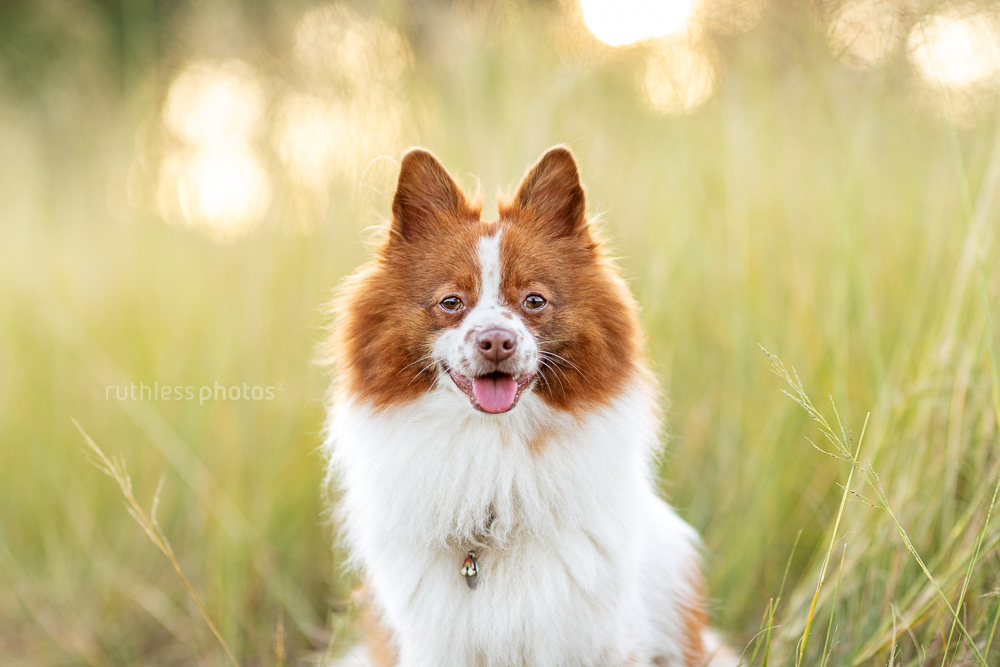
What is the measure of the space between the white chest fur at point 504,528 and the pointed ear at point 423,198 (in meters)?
0.64

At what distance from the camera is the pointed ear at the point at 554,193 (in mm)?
2678

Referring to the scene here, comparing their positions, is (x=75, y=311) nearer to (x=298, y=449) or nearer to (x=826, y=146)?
(x=298, y=449)

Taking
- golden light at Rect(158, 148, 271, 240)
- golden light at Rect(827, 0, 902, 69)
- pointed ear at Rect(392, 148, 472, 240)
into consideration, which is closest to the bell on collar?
pointed ear at Rect(392, 148, 472, 240)

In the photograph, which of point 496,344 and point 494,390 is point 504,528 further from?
point 496,344

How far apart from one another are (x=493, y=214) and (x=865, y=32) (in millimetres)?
2074

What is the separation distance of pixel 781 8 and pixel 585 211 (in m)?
2.11

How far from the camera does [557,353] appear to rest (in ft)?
8.17

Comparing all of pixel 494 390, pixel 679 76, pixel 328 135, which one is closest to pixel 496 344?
pixel 494 390

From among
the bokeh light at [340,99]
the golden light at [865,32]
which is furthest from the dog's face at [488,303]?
the bokeh light at [340,99]

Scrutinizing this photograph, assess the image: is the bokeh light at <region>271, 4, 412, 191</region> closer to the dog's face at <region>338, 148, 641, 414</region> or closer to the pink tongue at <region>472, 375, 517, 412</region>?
the dog's face at <region>338, 148, 641, 414</region>

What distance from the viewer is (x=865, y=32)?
3.49 meters

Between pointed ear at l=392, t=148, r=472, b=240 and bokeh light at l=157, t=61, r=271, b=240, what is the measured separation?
8.07 feet

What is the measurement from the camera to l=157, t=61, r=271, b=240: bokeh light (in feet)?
16.4

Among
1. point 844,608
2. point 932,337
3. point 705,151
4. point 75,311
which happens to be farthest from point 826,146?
point 75,311
